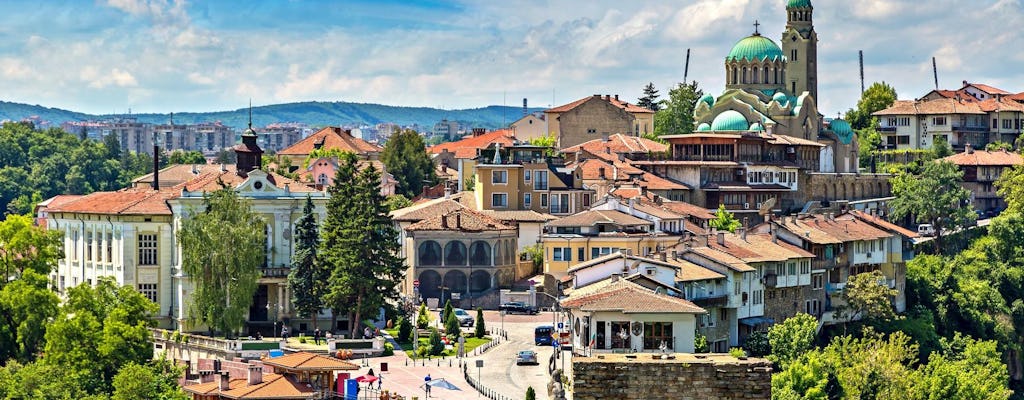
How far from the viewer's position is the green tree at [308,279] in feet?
271

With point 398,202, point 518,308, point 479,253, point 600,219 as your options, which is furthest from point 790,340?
point 398,202

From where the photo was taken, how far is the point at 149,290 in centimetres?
8419

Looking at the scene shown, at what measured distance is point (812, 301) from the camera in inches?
3666

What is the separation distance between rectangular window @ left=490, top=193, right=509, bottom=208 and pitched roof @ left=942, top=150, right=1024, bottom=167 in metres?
37.8

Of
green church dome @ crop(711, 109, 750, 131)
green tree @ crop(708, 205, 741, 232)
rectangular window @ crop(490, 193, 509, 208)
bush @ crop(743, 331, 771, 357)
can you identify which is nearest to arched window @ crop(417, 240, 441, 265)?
rectangular window @ crop(490, 193, 509, 208)

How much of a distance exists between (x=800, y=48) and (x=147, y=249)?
7323cm

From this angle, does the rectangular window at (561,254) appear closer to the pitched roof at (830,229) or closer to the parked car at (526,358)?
the pitched roof at (830,229)

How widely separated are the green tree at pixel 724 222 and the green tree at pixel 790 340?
21.6 meters

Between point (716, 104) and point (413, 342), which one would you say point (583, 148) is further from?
point (413, 342)

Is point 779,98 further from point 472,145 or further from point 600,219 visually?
point 600,219

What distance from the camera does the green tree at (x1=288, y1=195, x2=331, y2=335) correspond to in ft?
271

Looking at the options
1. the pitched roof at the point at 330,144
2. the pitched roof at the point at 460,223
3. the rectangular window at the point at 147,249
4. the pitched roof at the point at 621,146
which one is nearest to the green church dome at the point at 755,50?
the pitched roof at the point at 621,146

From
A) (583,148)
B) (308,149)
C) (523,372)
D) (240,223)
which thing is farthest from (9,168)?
(523,372)

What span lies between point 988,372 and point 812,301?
30.5 feet
